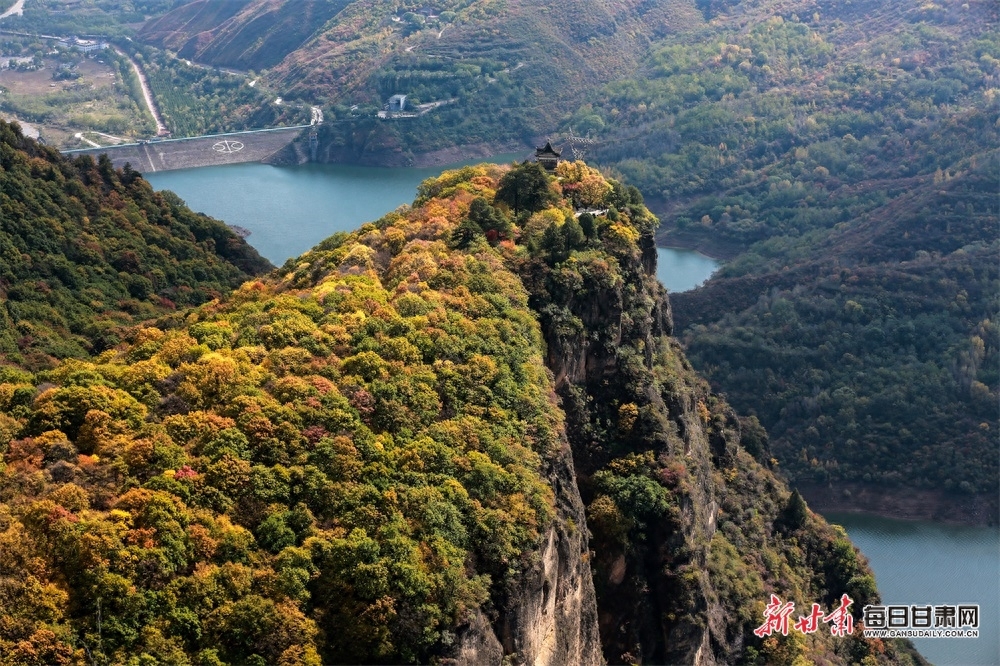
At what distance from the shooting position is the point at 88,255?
111ft

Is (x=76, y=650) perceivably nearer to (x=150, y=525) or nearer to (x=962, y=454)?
(x=150, y=525)

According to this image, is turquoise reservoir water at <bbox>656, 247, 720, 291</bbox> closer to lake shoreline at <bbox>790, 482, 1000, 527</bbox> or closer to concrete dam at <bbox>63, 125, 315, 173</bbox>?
lake shoreline at <bbox>790, 482, 1000, 527</bbox>

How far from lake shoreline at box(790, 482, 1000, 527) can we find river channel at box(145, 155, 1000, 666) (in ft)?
1.74

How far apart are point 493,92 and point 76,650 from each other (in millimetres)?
86743

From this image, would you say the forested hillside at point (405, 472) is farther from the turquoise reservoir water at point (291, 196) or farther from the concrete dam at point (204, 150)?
the concrete dam at point (204, 150)

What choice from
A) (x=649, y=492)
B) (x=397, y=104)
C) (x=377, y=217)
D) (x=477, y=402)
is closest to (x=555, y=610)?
(x=477, y=402)

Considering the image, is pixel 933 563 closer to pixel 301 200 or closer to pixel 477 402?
pixel 477 402

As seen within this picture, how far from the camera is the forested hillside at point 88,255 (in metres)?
29.1

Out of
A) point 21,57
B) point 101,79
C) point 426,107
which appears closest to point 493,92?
point 426,107

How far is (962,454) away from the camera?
49500 mm

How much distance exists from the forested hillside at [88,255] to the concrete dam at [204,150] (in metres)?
39.4

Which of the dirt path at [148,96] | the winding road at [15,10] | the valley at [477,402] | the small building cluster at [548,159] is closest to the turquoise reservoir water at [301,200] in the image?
the valley at [477,402]

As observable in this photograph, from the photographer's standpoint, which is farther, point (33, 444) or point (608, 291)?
point (608, 291)

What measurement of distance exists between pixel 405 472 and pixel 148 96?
94467 mm
